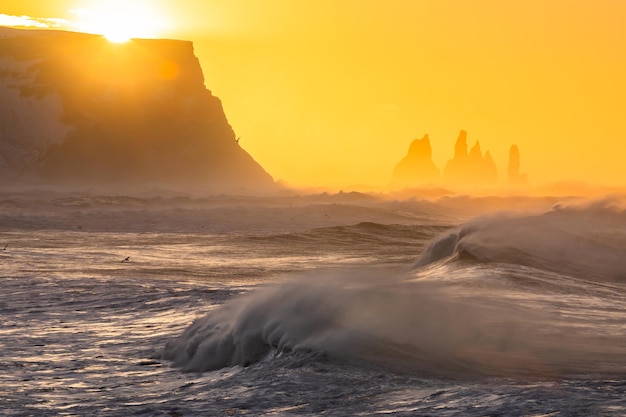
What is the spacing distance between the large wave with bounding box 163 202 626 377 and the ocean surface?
0.10ft

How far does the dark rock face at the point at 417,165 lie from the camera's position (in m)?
189

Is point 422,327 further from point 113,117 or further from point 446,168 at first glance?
point 446,168

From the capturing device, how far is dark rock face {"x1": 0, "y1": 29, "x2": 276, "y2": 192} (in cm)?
9762

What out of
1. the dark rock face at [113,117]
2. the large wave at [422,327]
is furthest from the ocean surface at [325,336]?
the dark rock face at [113,117]

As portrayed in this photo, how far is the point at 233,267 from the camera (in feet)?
75.3

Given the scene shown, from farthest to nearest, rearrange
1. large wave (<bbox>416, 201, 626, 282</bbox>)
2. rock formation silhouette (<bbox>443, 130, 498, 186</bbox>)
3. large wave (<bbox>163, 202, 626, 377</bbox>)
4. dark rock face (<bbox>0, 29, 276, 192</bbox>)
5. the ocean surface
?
rock formation silhouette (<bbox>443, 130, 498, 186</bbox>) < dark rock face (<bbox>0, 29, 276, 192</bbox>) < large wave (<bbox>416, 201, 626, 282</bbox>) < large wave (<bbox>163, 202, 626, 377</bbox>) < the ocean surface

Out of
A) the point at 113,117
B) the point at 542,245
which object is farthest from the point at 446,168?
the point at 542,245

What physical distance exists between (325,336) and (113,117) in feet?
325

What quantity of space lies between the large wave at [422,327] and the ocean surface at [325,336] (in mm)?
30

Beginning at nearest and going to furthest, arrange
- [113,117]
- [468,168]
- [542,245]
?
[542,245] → [113,117] → [468,168]

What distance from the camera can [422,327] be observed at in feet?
33.1

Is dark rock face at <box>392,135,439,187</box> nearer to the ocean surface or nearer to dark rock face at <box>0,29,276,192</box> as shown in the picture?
dark rock face at <box>0,29,276,192</box>

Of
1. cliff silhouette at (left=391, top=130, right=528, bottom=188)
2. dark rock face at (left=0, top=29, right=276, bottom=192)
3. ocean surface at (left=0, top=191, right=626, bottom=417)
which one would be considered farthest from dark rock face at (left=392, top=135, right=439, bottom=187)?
ocean surface at (left=0, top=191, right=626, bottom=417)

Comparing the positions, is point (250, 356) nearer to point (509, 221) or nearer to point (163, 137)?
point (509, 221)
